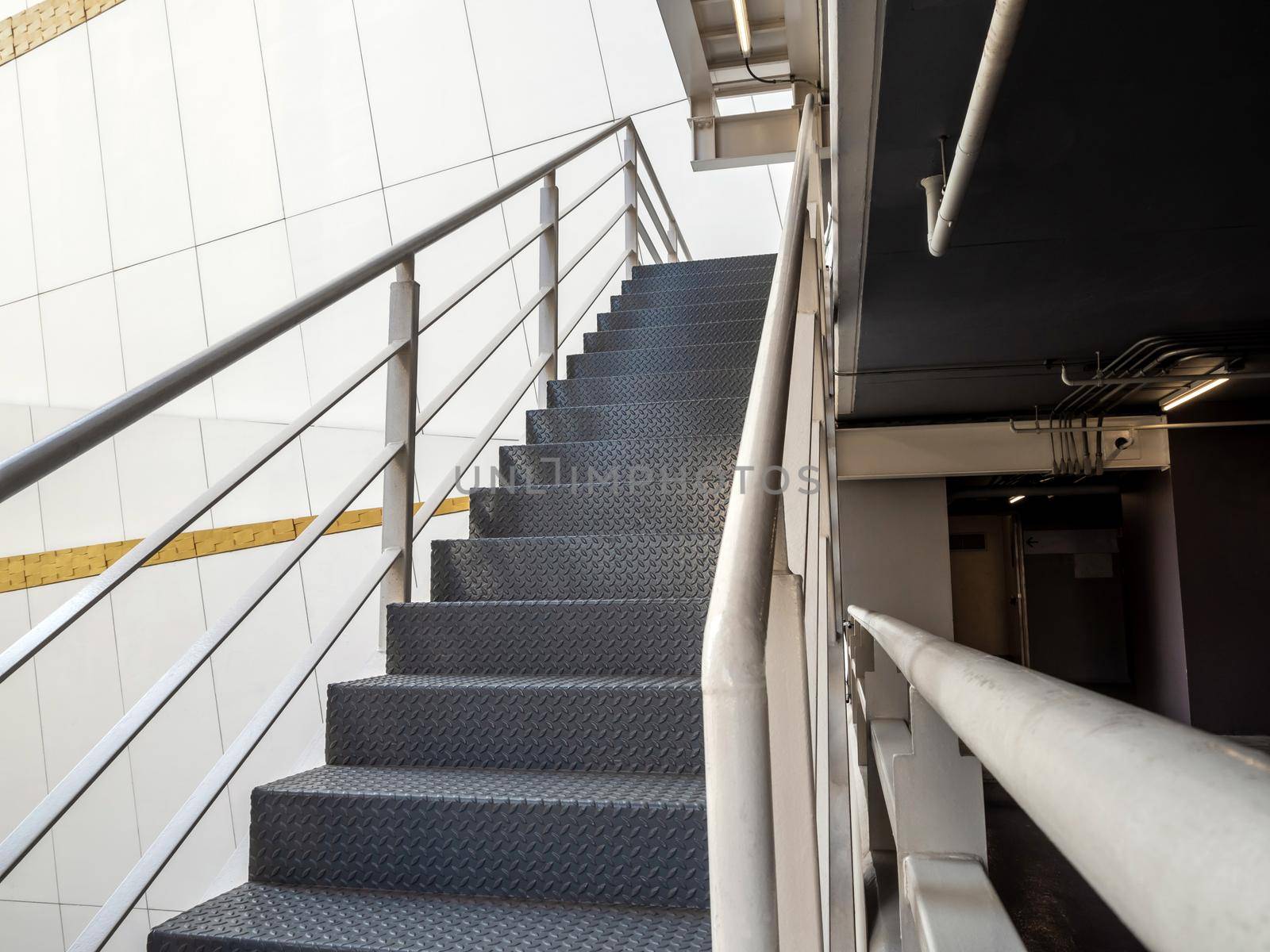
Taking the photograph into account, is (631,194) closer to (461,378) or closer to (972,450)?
(461,378)

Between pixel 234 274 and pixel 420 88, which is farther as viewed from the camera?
pixel 234 274

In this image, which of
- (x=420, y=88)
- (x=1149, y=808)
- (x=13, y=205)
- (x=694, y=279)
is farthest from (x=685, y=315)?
(x=13, y=205)

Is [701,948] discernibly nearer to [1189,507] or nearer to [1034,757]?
[1034,757]

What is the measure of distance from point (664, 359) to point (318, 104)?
4397 millimetres

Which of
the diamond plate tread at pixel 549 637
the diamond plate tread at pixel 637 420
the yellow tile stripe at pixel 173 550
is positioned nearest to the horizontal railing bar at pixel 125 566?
the diamond plate tread at pixel 549 637

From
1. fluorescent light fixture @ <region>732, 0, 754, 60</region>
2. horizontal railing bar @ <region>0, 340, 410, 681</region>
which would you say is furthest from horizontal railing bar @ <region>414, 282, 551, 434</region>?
fluorescent light fixture @ <region>732, 0, 754, 60</region>

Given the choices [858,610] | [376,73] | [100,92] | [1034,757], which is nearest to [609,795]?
[858,610]

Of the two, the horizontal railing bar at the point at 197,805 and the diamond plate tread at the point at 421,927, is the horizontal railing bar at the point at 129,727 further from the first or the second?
the diamond plate tread at the point at 421,927

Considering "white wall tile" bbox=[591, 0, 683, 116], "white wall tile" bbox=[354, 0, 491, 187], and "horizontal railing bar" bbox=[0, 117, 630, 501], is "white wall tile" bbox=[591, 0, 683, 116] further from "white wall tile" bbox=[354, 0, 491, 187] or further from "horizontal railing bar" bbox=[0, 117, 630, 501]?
"horizontal railing bar" bbox=[0, 117, 630, 501]

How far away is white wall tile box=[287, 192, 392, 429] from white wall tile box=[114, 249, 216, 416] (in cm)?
81

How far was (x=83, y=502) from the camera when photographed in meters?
5.21

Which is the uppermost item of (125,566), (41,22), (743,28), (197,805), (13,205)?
(41,22)

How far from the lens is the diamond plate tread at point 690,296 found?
3578 mm

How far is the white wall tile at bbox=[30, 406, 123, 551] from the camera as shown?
5137 mm
